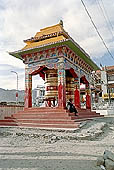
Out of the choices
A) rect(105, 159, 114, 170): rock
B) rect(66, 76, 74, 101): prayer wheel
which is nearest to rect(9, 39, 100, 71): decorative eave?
rect(66, 76, 74, 101): prayer wheel

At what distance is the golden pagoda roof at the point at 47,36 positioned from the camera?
11.8m

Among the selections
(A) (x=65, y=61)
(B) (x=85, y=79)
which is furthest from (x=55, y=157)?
(B) (x=85, y=79)

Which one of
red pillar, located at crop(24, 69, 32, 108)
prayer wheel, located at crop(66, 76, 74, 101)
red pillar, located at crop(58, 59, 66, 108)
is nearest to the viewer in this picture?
red pillar, located at crop(58, 59, 66, 108)

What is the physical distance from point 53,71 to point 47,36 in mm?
2607

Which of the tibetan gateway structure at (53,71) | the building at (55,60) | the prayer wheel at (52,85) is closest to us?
the tibetan gateway structure at (53,71)

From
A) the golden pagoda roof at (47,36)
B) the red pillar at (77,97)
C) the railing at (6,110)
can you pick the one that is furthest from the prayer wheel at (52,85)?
the railing at (6,110)

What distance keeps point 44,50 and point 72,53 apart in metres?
2.01

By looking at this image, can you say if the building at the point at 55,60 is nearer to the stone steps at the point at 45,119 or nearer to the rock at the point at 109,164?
the stone steps at the point at 45,119

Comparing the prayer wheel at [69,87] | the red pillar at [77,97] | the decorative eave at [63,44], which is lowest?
the red pillar at [77,97]

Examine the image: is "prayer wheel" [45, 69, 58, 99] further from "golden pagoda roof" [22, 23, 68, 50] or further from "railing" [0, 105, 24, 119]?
"railing" [0, 105, 24, 119]

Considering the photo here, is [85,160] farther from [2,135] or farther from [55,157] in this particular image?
[2,135]

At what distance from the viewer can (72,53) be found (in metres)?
12.0

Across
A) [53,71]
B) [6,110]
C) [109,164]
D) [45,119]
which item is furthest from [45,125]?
[109,164]

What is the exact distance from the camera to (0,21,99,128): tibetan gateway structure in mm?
9445
